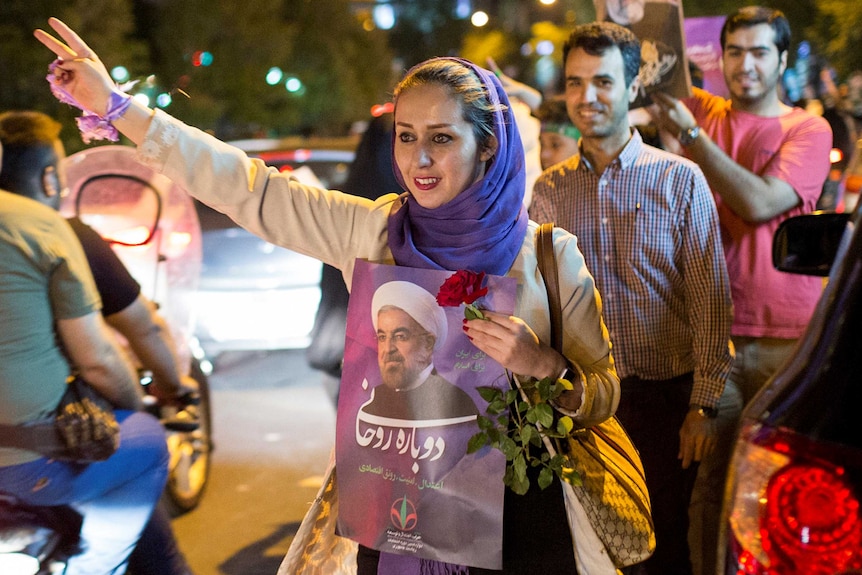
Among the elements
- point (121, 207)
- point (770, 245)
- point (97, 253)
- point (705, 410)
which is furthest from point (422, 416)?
point (121, 207)

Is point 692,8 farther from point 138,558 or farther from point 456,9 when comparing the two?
point 456,9

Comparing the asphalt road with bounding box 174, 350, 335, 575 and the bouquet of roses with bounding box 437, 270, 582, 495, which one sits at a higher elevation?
the bouquet of roses with bounding box 437, 270, 582, 495

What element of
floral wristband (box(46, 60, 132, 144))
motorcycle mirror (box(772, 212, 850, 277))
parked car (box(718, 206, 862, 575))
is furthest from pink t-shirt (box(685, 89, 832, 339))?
floral wristband (box(46, 60, 132, 144))

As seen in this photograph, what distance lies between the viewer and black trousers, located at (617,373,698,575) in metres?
3.66

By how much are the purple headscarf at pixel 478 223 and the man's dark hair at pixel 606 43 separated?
1288 mm

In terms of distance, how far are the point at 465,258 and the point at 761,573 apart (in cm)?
99

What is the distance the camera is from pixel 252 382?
825 centimetres

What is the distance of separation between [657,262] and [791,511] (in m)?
1.87

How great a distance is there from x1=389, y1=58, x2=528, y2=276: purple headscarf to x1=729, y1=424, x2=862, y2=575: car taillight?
0.79m

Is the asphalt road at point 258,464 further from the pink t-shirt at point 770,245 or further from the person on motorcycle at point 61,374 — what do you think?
the pink t-shirt at point 770,245

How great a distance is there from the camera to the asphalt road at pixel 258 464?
16.1 ft

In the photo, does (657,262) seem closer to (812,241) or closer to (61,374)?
(812,241)

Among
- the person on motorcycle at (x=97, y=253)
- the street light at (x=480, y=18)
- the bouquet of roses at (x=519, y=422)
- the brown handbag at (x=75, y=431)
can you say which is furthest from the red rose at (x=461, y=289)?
the street light at (x=480, y=18)

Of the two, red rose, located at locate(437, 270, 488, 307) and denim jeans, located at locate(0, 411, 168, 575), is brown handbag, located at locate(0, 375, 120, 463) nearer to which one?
denim jeans, located at locate(0, 411, 168, 575)
